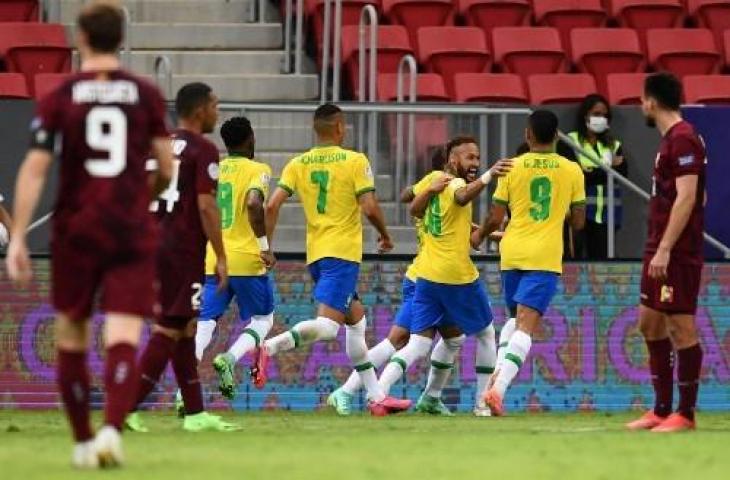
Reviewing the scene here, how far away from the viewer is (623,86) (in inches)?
816

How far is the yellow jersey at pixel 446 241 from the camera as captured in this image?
51.1ft

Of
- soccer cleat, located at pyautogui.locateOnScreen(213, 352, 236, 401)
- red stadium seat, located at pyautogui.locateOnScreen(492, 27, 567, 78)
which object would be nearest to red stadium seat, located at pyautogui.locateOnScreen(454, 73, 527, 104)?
red stadium seat, located at pyautogui.locateOnScreen(492, 27, 567, 78)

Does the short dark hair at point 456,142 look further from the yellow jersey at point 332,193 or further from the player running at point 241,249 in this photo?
the player running at point 241,249

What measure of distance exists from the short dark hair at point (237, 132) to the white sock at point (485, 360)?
2.30 m

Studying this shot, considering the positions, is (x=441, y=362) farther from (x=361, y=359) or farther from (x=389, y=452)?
(x=389, y=452)

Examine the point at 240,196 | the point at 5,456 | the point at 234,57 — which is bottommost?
the point at 5,456

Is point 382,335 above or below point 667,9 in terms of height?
below

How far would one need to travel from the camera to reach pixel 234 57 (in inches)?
824

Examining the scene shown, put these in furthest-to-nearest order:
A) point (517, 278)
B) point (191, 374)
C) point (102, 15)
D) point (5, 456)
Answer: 1. point (517, 278)
2. point (191, 374)
3. point (5, 456)
4. point (102, 15)

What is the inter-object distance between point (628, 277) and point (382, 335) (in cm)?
207

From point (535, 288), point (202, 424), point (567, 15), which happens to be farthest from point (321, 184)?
point (567, 15)

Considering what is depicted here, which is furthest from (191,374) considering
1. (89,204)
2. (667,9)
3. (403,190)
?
(667,9)

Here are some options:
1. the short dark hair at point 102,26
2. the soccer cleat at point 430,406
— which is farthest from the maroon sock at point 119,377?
the soccer cleat at point 430,406

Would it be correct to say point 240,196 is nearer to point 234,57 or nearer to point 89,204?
point 234,57
